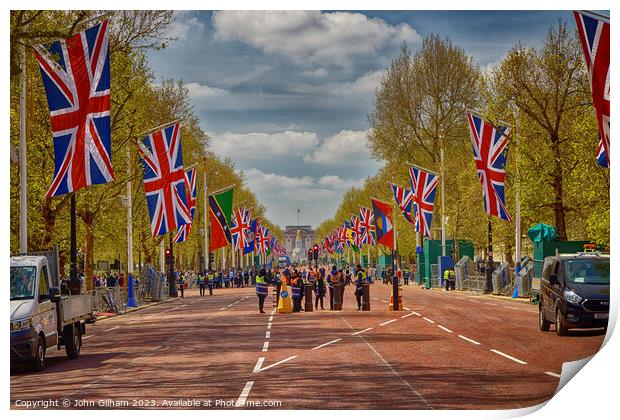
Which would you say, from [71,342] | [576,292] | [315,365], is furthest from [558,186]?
[315,365]

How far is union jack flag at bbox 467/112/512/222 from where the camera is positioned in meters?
47.0

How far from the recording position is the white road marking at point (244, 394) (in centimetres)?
1652

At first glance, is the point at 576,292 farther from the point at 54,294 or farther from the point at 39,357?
the point at 39,357

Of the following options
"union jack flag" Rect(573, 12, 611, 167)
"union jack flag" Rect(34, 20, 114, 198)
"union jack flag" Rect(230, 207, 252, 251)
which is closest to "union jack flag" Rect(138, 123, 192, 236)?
"union jack flag" Rect(34, 20, 114, 198)

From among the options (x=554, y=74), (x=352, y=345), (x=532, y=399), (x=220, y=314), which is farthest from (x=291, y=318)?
(x=532, y=399)

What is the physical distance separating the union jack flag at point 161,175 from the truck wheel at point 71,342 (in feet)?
61.3

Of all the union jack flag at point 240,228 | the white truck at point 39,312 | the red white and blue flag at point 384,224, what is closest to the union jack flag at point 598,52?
the white truck at point 39,312

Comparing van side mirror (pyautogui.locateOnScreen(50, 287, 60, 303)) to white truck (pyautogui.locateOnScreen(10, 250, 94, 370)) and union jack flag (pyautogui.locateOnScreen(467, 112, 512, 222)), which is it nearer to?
white truck (pyautogui.locateOnScreen(10, 250, 94, 370))

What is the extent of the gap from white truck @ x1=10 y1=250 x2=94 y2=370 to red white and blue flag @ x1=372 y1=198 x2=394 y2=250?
55.5 metres

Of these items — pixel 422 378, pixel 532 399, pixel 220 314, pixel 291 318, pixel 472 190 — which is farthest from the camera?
pixel 472 190

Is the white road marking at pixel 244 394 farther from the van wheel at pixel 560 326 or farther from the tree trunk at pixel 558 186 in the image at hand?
the tree trunk at pixel 558 186
